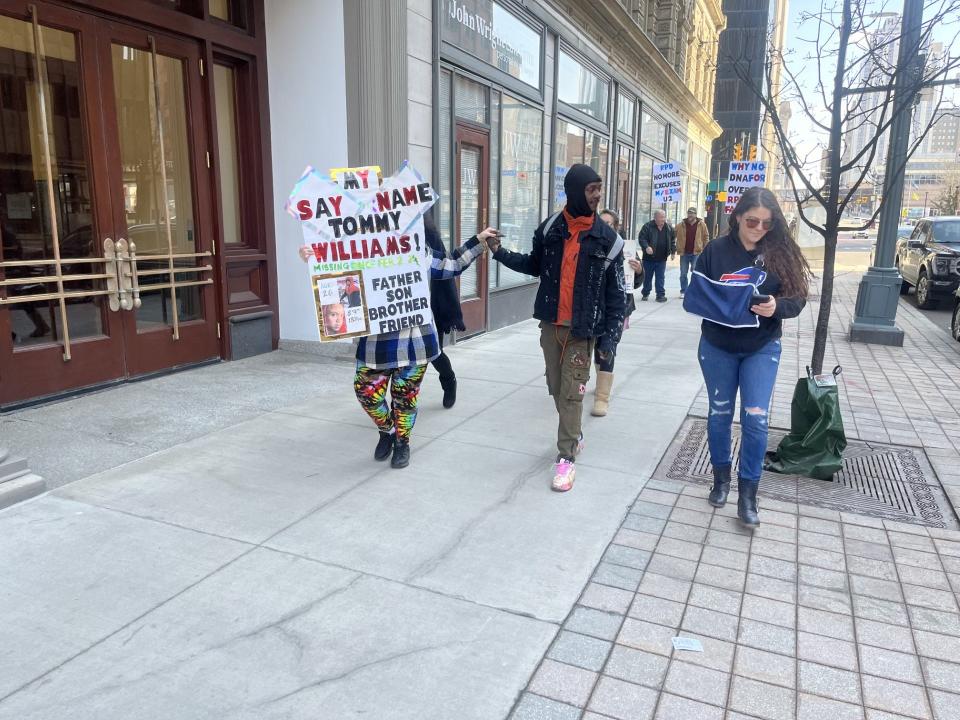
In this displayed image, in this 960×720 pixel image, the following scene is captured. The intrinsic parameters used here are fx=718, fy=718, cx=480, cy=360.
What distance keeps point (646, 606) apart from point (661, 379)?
178 inches

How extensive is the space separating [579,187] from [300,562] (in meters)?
2.50

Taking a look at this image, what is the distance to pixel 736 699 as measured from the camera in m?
2.52

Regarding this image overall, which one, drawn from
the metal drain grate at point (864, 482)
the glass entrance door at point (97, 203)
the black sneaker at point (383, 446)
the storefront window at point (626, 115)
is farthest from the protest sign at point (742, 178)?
the black sneaker at point (383, 446)

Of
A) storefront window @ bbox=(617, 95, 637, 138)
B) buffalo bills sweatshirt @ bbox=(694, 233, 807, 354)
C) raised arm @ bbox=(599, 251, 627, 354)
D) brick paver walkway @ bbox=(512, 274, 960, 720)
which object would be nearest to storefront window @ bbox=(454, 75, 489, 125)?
raised arm @ bbox=(599, 251, 627, 354)

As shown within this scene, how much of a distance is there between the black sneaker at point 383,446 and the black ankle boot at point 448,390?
1.30 meters

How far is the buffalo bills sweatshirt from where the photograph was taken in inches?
149

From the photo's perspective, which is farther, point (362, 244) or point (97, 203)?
point (97, 203)

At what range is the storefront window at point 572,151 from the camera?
12.3 metres

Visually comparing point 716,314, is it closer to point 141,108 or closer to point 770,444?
point 770,444

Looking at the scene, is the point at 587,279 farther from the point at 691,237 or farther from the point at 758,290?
the point at 691,237

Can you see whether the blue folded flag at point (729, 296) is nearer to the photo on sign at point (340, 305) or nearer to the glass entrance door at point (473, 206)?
the photo on sign at point (340, 305)

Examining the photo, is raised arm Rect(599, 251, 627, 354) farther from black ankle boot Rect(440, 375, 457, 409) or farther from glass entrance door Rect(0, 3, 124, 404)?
glass entrance door Rect(0, 3, 124, 404)

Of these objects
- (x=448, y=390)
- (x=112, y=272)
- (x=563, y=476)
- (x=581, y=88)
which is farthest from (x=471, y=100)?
(x=563, y=476)

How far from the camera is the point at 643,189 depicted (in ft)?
68.0
